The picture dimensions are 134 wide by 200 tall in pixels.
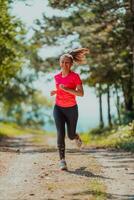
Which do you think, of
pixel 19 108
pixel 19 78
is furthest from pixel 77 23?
pixel 19 108

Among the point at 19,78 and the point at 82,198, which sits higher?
the point at 19,78

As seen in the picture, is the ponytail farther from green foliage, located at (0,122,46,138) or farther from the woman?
green foliage, located at (0,122,46,138)

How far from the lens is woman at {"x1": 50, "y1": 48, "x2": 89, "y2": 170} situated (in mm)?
15000

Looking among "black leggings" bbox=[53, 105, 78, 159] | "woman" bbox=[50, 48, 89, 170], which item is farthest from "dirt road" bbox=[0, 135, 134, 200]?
"woman" bbox=[50, 48, 89, 170]

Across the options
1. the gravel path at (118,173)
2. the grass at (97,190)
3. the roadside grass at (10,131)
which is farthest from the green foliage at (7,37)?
the grass at (97,190)

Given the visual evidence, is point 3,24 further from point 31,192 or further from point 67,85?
point 31,192

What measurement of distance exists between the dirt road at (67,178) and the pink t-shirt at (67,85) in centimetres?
147

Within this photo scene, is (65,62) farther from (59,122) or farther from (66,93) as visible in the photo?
(59,122)

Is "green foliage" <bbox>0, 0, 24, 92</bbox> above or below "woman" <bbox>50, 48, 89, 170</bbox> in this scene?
above

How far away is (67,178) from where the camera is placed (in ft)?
45.4

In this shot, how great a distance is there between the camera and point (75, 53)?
15.4 metres

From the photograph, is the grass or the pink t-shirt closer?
the grass

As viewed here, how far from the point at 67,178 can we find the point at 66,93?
213 cm

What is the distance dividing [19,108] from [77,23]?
228 ft
